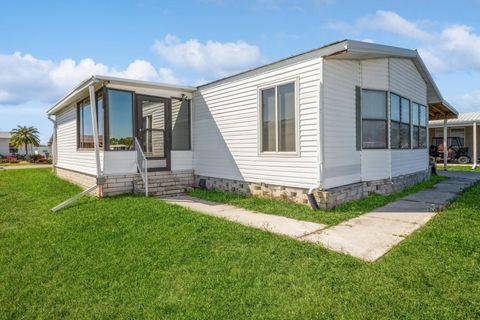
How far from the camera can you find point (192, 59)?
17.2m

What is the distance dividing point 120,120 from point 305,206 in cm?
519

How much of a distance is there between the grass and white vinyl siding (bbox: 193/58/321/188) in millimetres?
512

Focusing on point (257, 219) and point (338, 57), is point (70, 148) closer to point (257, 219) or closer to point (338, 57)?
point (257, 219)

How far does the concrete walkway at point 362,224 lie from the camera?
12.7 ft

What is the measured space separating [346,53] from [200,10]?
5.95m

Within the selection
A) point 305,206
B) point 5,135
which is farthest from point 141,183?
point 5,135

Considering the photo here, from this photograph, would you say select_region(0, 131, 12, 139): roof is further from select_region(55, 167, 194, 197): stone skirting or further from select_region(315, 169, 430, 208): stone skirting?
select_region(315, 169, 430, 208): stone skirting

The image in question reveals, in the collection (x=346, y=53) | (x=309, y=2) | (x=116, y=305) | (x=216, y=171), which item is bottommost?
(x=116, y=305)

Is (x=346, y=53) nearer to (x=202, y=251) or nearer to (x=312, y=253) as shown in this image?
(x=312, y=253)

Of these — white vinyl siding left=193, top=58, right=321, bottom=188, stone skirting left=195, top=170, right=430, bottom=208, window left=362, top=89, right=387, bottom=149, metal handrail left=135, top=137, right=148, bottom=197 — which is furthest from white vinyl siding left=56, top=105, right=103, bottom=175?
window left=362, top=89, right=387, bottom=149

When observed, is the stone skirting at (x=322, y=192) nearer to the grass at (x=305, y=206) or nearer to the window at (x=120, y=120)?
the grass at (x=305, y=206)

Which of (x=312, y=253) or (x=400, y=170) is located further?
(x=400, y=170)

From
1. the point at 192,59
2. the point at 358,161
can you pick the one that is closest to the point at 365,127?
the point at 358,161

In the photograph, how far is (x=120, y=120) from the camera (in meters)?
7.59
